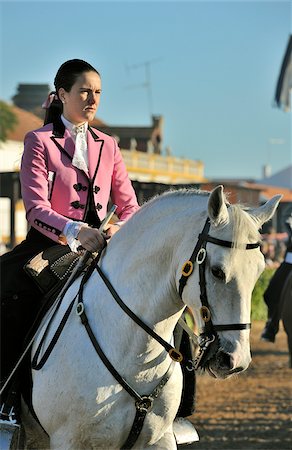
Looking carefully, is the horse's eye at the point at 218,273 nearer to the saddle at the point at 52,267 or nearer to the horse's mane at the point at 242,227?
the horse's mane at the point at 242,227

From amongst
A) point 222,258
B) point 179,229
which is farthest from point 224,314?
point 179,229

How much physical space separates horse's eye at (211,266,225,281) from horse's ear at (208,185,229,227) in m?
0.21

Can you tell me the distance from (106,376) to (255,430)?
565 centimetres

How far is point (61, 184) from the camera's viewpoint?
5.07m

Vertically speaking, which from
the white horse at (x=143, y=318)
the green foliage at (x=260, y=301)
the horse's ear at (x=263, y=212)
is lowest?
the green foliage at (x=260, y=301)

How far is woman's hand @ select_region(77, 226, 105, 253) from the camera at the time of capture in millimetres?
4742

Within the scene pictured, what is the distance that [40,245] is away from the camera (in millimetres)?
5309

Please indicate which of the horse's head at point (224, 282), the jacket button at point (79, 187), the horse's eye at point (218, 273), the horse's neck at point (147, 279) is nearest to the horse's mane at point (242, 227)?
the horse's head at point (224, 282)

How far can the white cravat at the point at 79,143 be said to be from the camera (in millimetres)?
5113

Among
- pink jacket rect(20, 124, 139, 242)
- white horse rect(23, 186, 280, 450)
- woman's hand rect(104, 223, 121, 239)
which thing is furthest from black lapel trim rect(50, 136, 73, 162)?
white horse rect(23, 186, 280, 450)

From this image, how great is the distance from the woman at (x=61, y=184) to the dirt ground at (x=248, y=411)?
93.5 inches

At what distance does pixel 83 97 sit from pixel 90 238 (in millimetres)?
864

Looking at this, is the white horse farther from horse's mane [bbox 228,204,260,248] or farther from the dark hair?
the dark hair

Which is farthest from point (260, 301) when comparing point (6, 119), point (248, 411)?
point (6, 119)
